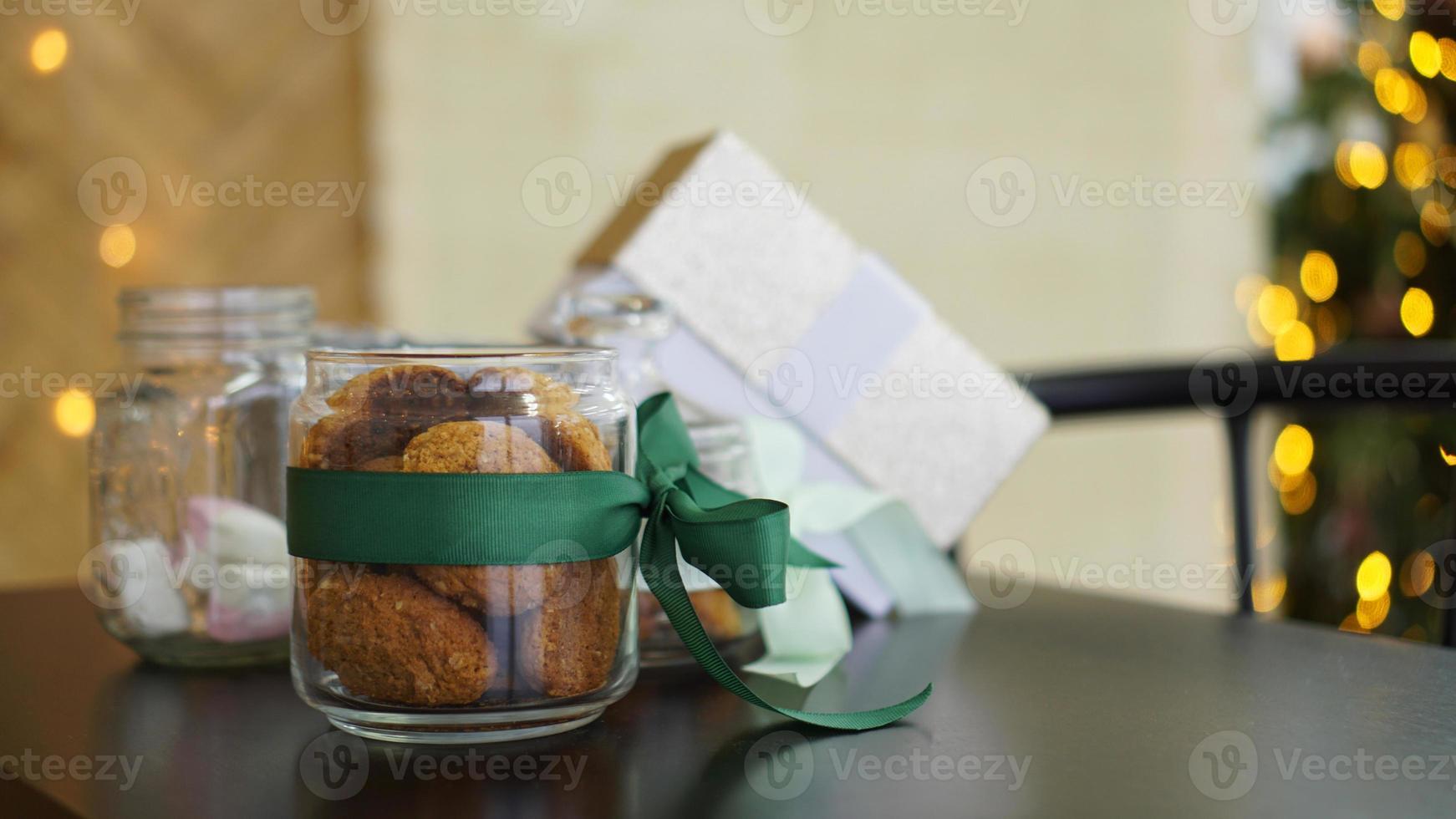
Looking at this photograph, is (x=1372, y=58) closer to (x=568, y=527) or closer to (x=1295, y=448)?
(x=1295, y=448)

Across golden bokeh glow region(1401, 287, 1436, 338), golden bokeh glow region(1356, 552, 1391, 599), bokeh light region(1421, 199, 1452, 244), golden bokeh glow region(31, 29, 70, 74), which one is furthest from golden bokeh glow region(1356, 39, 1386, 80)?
golden bokeh glow region(31, 29, 70, 74)

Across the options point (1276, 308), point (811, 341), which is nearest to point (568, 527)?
point (811, 341)

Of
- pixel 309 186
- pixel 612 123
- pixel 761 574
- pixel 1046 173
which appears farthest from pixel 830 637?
pixel 1046 173

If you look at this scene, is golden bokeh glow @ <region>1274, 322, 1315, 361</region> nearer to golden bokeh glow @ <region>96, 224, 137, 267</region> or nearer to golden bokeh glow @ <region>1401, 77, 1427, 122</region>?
golden bokeh glow @ <region>1401, 77, 1427, 122</region>

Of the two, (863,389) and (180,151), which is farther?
(180,151)

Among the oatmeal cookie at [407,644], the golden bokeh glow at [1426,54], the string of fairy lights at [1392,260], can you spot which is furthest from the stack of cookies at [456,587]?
the golden bokeh glow at [1426,54]

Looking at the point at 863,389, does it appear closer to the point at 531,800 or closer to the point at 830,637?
the point at 830,637
